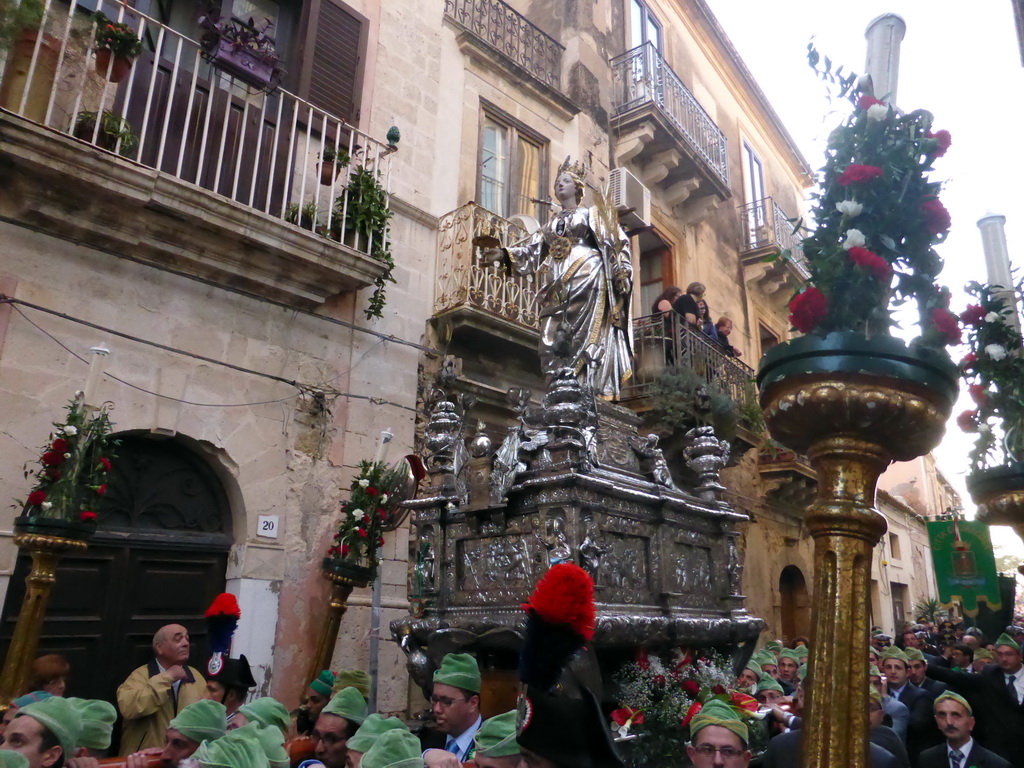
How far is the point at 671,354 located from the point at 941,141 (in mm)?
9370

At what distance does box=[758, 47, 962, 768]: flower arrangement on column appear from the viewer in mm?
1893

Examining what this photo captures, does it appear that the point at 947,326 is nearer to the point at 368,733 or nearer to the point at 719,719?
the point at 719,719

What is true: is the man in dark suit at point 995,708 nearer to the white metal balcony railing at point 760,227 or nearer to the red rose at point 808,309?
the red rose at point 808,309

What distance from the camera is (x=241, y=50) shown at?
24.5 ft

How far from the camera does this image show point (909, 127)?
234 cm

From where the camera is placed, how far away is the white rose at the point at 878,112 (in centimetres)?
229

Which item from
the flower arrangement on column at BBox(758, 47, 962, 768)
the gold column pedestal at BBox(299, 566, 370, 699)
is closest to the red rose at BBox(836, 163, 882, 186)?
the flower arrangement on column at BBox(758, 47, 962, 768)

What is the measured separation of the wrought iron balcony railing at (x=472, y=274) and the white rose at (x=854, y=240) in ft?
21.8

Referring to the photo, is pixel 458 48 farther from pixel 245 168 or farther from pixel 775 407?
pixel 775 407

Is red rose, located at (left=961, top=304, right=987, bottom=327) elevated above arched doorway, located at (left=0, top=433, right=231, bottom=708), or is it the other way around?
red rose, located at (left=961, top=304, right=987, bottom=327)

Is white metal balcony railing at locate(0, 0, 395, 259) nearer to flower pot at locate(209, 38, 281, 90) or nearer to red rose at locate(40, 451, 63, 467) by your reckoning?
flower pot at locate(209, 38, 281, 90)

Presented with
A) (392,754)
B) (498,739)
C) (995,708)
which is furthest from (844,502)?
(995,708)

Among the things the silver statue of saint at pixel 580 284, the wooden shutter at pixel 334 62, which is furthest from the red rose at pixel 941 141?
the wooden shutter at pixel 334 62

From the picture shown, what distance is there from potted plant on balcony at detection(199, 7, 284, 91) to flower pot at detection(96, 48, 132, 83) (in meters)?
0.98
